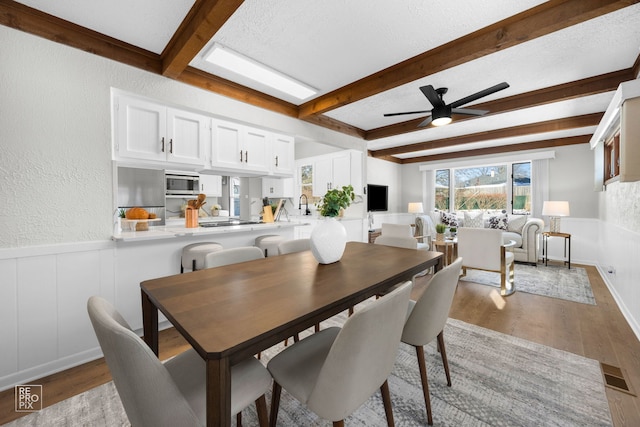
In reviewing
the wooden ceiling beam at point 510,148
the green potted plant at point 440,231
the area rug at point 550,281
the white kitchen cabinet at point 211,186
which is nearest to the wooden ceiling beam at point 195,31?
the white kitchen cabinet at point 211,186

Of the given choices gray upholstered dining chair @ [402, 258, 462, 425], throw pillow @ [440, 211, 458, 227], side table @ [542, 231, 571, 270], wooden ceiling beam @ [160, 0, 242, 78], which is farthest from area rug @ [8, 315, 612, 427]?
throw pillow @ [440, 211, 458, 227]

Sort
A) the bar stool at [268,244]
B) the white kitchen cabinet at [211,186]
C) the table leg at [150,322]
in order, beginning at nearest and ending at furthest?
the table leg at [150,322], the bar stool at [268,244], the white kitchen cabinet at [211,186]

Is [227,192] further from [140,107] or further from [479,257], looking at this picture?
[479,257]

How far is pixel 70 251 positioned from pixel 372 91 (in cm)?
292

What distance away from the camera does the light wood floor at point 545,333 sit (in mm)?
1601

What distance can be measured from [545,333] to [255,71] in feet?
11.8

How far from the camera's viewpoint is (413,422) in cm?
140

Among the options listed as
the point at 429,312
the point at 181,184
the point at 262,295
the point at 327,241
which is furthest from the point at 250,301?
the point at 181,184

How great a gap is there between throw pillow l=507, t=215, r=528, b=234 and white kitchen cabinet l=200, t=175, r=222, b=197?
5.35 m

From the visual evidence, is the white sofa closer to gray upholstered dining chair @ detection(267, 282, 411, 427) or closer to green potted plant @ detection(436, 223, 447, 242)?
green potted plant @ detection(436, 223, 447, 242)

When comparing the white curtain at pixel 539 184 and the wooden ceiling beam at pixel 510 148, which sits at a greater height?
the wooden ceiling beam at pixel 510 148

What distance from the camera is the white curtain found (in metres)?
5.35

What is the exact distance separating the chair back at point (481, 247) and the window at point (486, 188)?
3.06 meters

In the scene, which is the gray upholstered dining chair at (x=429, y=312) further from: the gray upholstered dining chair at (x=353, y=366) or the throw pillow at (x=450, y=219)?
the throw pillow at (x=450, y=219)
